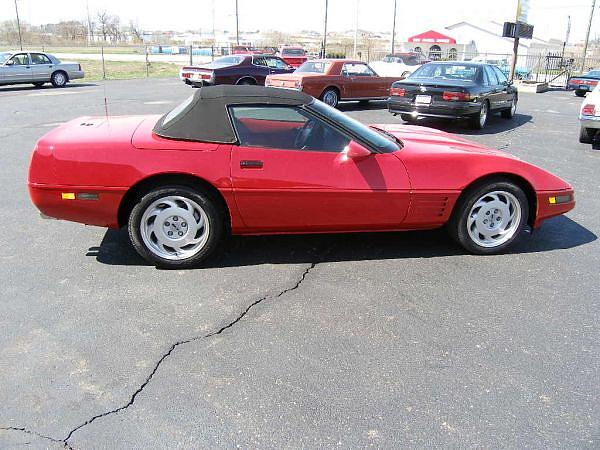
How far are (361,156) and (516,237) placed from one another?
158 cm

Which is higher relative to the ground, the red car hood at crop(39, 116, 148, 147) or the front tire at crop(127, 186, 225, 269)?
the red car hood at crop(39, 116, 148, 147)

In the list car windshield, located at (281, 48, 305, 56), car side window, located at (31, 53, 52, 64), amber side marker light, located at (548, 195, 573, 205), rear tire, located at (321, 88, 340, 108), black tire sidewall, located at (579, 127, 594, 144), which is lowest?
black tire sidewall, located at (579, 127, 594, 144)

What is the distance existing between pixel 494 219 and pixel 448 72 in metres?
7.93

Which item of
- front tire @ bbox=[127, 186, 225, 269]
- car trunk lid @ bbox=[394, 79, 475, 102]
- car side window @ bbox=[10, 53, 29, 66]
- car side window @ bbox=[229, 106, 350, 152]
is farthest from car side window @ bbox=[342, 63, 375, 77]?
car side window @ bbox=[10, 53, 29, 66]

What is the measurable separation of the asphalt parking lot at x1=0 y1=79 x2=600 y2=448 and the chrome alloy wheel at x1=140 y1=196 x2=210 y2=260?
188mm

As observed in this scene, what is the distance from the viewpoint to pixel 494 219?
4.52m

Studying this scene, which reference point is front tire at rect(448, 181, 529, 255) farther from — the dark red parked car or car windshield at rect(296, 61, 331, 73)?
the dark red parked car

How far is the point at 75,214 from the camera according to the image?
13.2ft

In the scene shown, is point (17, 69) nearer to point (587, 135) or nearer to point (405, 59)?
point (587, 135)

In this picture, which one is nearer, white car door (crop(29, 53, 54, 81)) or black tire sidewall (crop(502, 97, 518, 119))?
black tire sidewall (crop(502, 97, 518, 119))

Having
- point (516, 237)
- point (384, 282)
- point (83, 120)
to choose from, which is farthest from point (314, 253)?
point (83, 120)

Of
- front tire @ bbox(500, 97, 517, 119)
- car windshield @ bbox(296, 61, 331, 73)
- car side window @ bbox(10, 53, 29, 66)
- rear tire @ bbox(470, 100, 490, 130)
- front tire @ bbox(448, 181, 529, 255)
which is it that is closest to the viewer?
front tire @ bbox(448, 181, 529, 255)

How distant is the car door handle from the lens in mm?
3986

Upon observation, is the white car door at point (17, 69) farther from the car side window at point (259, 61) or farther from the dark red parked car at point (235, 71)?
the car side window at point (259, 61)
